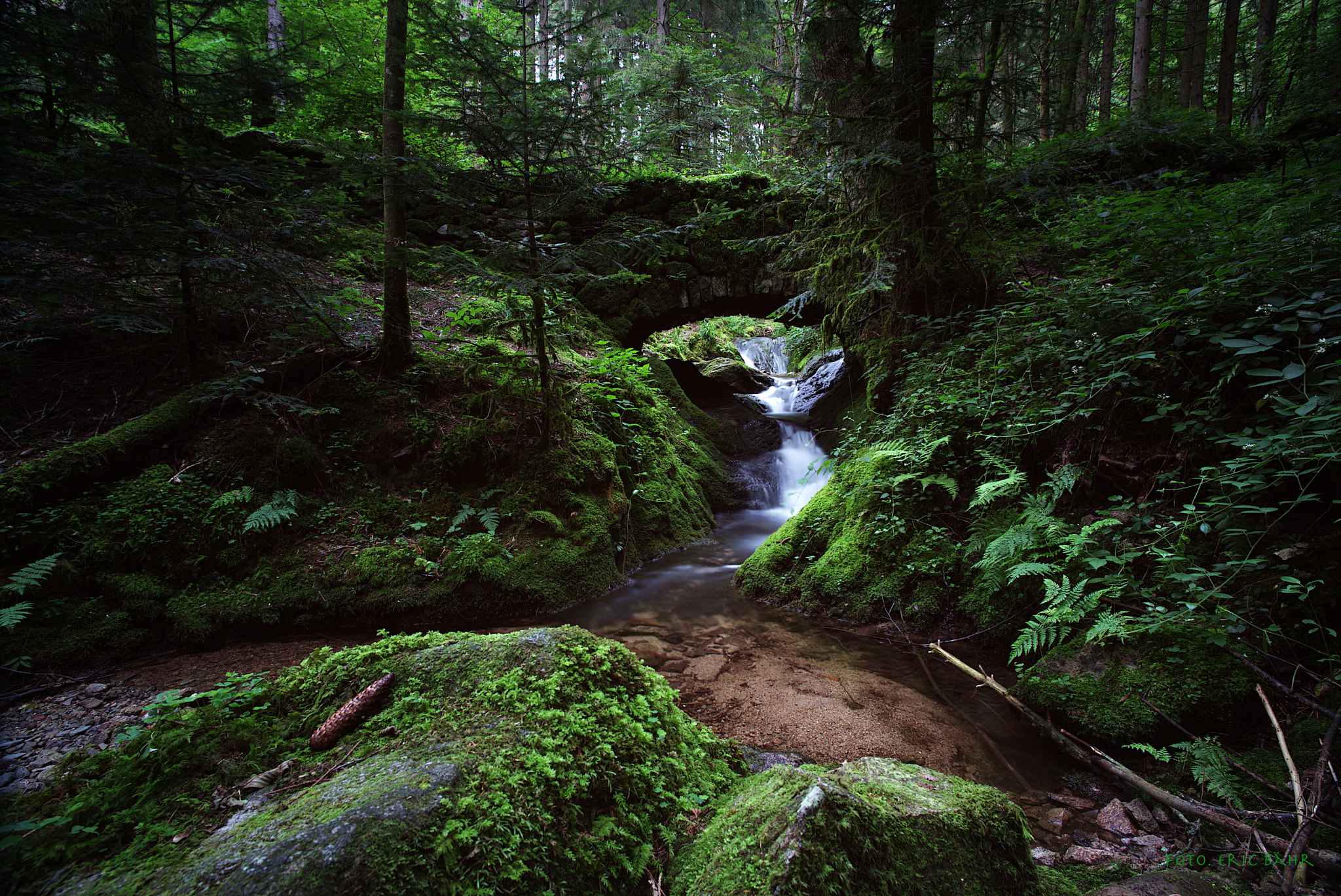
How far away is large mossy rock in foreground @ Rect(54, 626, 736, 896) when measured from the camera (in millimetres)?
1108

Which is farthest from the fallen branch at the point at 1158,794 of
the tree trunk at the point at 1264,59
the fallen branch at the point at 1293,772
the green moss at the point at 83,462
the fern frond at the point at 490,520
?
the tree trunk at the point at 1264,59

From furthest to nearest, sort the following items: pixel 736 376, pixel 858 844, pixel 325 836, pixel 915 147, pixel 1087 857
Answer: pixel 736 376, pixel 915 147, pixel 1087 857, pixel 858 844, pixel 325 836

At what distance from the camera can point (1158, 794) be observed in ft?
7.22

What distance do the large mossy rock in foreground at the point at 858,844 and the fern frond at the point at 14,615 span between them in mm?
4883

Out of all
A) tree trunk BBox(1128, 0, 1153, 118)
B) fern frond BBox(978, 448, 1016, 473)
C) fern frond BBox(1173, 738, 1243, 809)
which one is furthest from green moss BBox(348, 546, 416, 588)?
tree trunk BBox(1128, 0, 1153, 118)

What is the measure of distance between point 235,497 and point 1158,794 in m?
6.93

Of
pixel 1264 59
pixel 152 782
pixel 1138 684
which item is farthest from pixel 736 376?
pixel 152 782

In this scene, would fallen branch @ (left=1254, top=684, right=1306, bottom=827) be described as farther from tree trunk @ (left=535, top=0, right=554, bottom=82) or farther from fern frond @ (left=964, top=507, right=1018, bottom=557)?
tree trunk @ (left=535, top=0, right=554, bottom=82)

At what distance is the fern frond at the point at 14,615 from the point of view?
10.9 ft

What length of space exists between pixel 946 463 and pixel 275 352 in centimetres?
781

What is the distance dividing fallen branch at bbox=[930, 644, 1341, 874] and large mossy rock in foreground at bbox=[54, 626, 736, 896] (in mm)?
1897

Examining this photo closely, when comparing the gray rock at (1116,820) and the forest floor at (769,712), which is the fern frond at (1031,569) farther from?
the gray rock at (1116,820)

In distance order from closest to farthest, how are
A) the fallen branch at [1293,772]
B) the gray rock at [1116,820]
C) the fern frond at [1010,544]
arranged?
the fallen branch at [1293,772] < the gray rock at [1116,820] < the fern frond at [1010,544]

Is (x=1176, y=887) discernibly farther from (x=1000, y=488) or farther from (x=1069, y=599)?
(x=1000, y=488)
